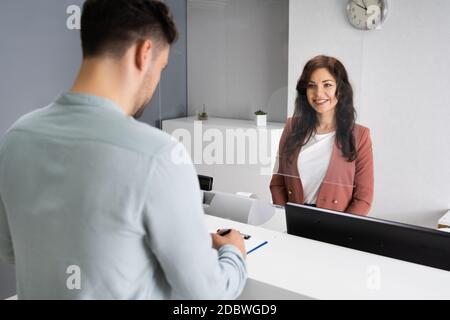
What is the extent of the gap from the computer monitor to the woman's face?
3.44ft

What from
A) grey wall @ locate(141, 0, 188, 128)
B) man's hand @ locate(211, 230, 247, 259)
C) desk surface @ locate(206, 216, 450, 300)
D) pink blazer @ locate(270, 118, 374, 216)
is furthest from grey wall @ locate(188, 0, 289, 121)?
man's hand @ locate(211, 230, 247, 259)

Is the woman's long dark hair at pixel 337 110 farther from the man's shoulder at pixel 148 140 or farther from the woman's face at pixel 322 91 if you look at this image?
the man's shoulder at pixel 148 140

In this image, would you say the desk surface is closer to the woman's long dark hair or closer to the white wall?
the woman's long dark hair

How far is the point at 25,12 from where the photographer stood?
2676mm

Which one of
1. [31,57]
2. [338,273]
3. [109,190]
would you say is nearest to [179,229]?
[109,190]

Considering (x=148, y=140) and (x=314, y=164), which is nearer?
(x=148, y=140)

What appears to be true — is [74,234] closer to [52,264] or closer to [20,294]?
[52,264]

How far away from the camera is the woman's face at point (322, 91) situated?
7.70 ft

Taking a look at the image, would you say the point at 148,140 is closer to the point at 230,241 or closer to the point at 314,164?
the point at 230,241

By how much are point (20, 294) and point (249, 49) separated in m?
2.26

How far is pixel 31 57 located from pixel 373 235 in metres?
2.24

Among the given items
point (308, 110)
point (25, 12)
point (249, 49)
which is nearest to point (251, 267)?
point (308, 110)

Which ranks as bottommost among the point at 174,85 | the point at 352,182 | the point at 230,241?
the point at 352,182

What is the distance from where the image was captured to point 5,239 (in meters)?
1.09
